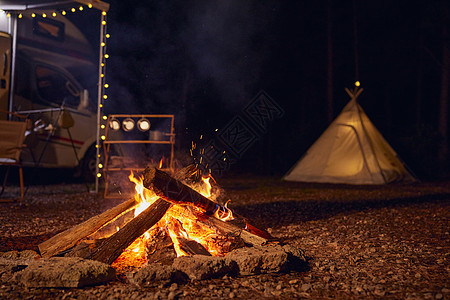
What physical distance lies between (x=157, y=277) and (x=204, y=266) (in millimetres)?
281

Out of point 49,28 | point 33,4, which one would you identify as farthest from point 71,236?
point 49,28

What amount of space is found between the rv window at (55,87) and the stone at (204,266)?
679cm

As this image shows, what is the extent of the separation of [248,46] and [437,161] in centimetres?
742

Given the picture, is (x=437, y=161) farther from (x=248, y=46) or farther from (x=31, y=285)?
(x=31, y=285)

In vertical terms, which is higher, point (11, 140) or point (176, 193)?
point (11, 140)

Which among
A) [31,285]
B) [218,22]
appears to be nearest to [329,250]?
[31,285]

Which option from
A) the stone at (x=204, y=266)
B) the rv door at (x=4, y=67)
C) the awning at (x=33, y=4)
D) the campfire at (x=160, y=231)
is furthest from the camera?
the rv door at (x=4, y=67)

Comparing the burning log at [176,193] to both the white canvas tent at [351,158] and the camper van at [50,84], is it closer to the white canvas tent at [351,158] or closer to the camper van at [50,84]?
the camper van at [50,84]

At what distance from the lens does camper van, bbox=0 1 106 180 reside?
7402 millimetres

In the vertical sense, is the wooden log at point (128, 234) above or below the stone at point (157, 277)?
above

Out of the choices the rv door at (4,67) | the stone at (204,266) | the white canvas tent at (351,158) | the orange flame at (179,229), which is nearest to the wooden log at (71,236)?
the orange flame at (179,229)

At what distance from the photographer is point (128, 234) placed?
8.91ft

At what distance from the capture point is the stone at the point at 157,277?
2275mm

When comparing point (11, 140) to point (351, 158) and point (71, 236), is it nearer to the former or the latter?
point (71, 236)
